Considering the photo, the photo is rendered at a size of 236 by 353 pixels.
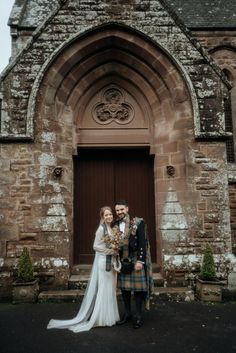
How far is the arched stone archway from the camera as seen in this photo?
276 inches

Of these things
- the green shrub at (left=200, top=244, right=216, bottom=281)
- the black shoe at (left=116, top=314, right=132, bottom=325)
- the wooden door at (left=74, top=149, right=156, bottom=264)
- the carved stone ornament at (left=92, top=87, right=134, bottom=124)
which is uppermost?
the carved stone ornament at (left=92, top=87, right=134, bottom=124)

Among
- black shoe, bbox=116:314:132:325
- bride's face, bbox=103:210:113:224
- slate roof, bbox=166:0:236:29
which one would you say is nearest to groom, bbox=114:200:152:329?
black shoe, bbox=116:314:132:325

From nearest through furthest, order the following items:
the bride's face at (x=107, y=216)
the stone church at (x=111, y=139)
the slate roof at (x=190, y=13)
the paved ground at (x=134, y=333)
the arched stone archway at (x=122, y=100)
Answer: the paved ground at (x=134, y=333) → the bride's face at (x=107, y=216) → the stone church at (x=111, y=139) → the arched stone archway at (x=122, y=100) → the slate roof at (x=190, y=13)

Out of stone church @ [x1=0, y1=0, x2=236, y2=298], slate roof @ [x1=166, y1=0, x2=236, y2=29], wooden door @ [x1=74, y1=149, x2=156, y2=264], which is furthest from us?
slate roof @ [x1=166, y1=0, x2=236, y2=29]

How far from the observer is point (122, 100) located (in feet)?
26.3

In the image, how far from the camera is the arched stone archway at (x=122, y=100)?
7.02 metres

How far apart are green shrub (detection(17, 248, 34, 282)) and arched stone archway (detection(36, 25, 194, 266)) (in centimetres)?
191

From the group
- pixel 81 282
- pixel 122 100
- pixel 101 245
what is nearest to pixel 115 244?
pixel 101 245

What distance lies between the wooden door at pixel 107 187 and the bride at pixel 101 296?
8.81 ft

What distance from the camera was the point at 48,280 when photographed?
649cm

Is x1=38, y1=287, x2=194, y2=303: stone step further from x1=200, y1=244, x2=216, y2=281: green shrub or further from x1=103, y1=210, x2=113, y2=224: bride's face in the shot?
x1=103, y1=210, x2=113, y2=224: bride's face

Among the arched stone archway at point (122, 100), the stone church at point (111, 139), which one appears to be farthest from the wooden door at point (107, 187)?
the arched stone archway at point (122, 100)

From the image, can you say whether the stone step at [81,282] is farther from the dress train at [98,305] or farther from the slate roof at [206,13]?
the slate roof at [206,13]

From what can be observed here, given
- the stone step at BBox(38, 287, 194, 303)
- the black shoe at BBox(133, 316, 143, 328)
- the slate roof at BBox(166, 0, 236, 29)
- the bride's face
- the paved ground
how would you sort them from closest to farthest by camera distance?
the paved ground
the black shoe at BBox(133, 316, 143, 328)
the bride's face
the stone step at BBox(38, 287, 194, 303)
the slate roof at BBox(166, 0, 236, 29)
